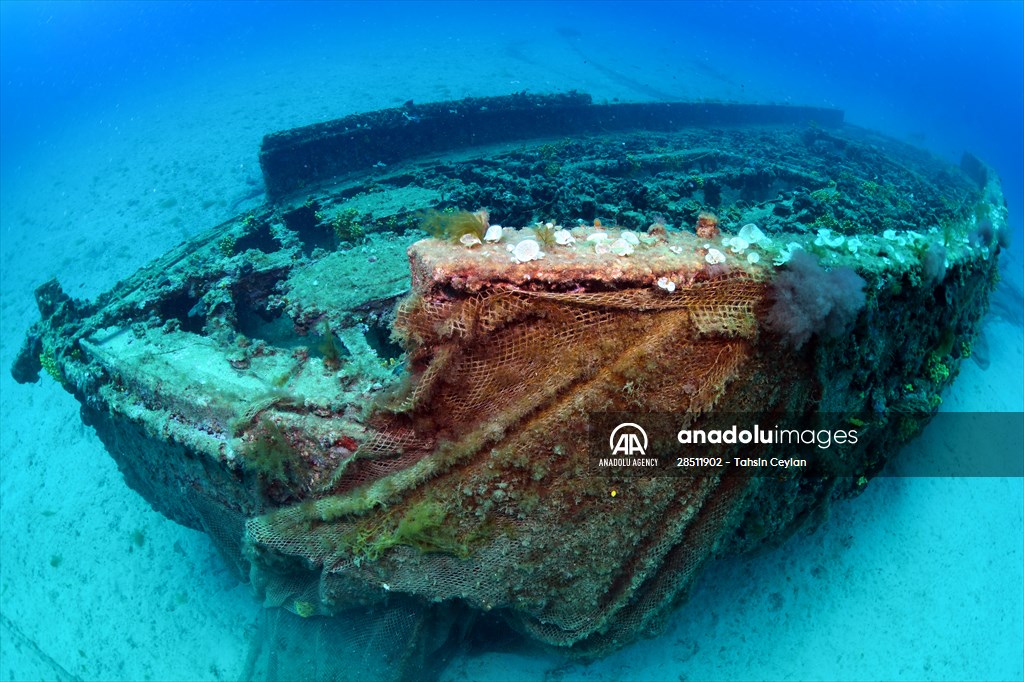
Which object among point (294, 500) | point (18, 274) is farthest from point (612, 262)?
point (18, 274)

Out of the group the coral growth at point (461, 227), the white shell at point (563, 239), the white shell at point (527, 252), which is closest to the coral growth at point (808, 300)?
the white shell at point (563, 239)

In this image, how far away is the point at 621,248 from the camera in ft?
9.69

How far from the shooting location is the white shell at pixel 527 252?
9.39 ft

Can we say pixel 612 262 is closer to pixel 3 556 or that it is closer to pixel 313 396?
pixel 313 396

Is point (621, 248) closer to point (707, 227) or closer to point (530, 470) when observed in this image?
point (707, 227)

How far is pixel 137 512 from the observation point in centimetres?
841

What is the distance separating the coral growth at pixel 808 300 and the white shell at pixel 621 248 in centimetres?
85

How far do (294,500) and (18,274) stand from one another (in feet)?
69.3

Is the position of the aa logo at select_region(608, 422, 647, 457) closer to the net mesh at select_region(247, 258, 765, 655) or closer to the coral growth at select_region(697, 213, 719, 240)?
the net mesh at select_region(247, 258, 765, 655)

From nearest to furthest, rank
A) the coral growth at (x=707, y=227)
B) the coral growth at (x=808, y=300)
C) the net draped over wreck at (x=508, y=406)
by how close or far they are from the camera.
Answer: the coral growth at (x=808, y=300) < the net draped over wreck at (x=508, y=406) < the coral growth at (x=707, y=227)

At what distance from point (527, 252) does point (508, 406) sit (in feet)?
3.18

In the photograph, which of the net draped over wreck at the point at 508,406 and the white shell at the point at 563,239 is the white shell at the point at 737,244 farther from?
the white shell at the point at 563,239

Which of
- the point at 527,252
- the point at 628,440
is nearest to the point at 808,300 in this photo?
the point at 628,440

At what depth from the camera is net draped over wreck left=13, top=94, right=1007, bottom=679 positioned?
9.52 ft
